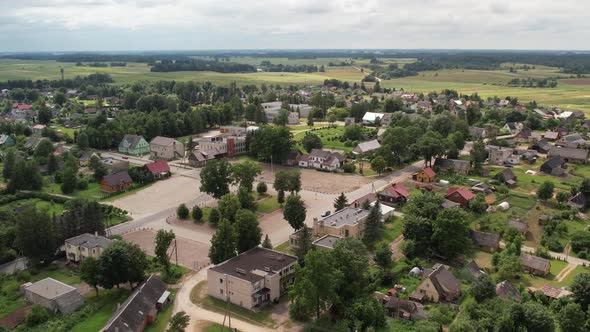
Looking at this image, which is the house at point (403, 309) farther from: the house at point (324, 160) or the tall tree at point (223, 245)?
the house at point (324, 160)

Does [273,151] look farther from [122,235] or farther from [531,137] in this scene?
[531,137]

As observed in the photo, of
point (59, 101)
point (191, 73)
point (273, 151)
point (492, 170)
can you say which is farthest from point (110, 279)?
point (191, 73)

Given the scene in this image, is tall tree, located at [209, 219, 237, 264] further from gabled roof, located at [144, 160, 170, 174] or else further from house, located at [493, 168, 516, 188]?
house, located at [493, 168, 516, 188]

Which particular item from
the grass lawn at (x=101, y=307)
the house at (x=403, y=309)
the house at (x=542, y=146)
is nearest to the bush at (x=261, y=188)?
the grass lawn at (x=101, y=307)

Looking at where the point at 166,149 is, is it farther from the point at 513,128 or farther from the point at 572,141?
the point at 572,141

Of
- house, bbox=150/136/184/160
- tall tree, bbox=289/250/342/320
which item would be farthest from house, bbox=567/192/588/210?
house, bbox=150/136/184/160

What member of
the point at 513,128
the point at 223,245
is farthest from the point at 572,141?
the point at 223,245

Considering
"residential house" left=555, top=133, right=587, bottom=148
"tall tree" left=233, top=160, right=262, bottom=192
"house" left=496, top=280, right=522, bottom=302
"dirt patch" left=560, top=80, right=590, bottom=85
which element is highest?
"dirt patch" left=560, top=80, right=590, bottom=85
